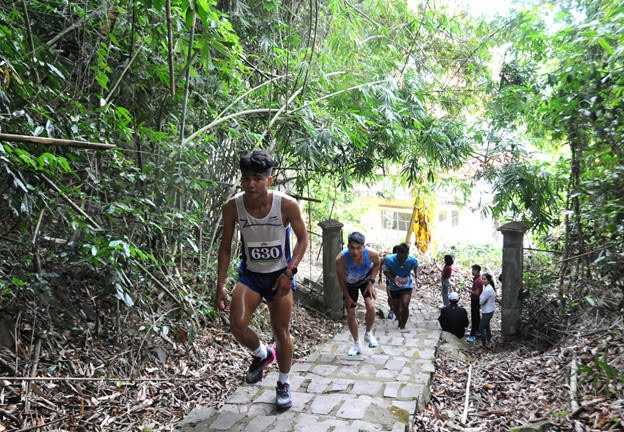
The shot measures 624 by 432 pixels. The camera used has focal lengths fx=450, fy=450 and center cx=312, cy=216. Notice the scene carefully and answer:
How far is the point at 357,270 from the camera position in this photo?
16.5 feet

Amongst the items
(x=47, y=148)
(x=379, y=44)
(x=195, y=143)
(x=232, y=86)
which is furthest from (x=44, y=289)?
(x=379, y=44)

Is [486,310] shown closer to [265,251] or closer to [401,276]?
[401,276]

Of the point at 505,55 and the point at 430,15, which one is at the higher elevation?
the point at 430,15

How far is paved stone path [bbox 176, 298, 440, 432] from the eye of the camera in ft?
10.2

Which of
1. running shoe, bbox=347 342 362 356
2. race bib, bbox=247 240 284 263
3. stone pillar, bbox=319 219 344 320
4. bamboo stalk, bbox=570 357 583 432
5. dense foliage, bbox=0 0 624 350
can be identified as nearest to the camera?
dense foliage, bbox=0 0 624 350

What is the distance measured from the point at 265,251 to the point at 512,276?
15.5ft

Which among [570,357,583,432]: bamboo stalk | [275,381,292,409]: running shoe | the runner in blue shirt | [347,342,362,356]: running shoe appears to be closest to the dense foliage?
[570,357,583,432]: bamboo stalk

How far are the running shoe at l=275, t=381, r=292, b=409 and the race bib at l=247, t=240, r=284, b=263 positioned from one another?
96 centimetres

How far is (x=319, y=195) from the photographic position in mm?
11422

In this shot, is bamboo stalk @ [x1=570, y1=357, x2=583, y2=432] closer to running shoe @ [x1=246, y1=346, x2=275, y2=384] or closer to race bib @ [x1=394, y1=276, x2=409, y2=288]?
running shoe @ [x1=246, y1=346, x2=275, y2=384]

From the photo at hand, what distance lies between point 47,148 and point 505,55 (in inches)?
311

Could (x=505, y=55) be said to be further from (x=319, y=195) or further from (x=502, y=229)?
(x=319, y=195)

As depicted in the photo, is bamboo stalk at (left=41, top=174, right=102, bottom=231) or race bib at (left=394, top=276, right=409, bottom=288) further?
race bib at (left=394, top=276, right=409, bottom=288)

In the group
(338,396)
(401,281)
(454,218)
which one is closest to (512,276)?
(401,281)
